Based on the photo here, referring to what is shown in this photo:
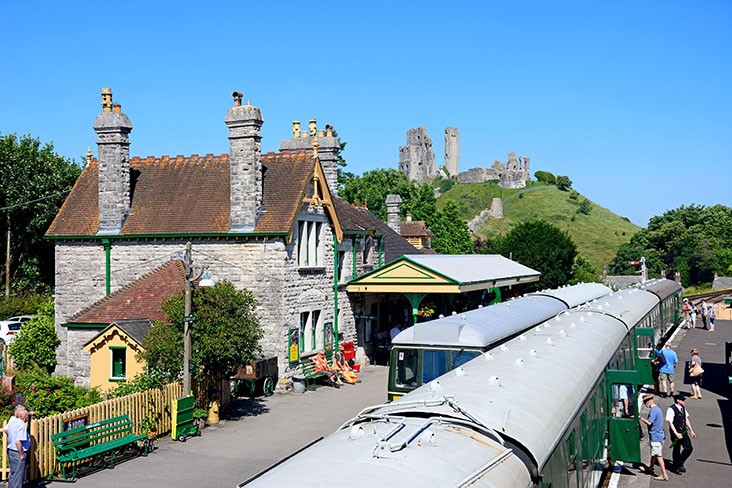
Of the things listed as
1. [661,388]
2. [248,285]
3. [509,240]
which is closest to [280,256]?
[248,285]

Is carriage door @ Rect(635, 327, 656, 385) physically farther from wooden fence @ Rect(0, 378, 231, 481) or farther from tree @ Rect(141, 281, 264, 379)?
wooden fence @ Rect(0, 378, 231, 481)

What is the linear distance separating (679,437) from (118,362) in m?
14.7

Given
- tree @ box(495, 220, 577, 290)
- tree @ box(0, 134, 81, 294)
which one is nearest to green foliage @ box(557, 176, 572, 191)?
tree @ box(495, 220, 577, 290)

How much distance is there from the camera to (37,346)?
2672 cm

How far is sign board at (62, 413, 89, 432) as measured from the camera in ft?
49.6

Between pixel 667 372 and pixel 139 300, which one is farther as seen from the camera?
pixel 139 300

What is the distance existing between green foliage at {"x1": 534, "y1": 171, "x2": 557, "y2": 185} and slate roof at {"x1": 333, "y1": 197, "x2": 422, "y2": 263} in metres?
124

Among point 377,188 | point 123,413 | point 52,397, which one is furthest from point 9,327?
point 377,188

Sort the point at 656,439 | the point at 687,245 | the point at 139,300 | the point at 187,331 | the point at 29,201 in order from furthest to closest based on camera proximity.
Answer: the point at 687,245, the point at 29,201, the point at 139,300, the point at 187,331, the point at 656,439

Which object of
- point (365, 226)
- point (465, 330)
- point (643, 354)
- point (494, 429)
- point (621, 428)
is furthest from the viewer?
point (365, 226)

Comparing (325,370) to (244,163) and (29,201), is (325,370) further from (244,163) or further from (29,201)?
(29,201)

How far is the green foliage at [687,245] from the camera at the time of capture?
87.4m

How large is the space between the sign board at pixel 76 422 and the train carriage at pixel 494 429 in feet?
29.4

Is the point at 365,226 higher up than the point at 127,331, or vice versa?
the point at 365,226
